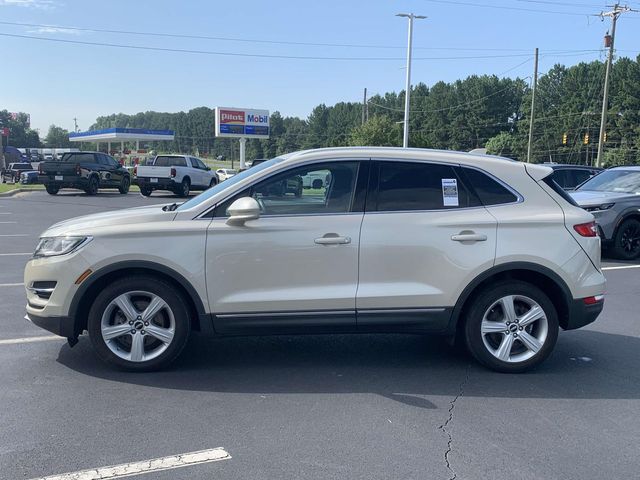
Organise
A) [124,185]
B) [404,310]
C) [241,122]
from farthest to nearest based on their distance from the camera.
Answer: [241,122] < [124,185] < [404,310]

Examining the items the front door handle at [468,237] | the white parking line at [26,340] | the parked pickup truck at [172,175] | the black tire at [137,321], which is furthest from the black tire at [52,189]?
the front door handle at [468,237]

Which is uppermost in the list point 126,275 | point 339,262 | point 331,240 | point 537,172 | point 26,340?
point 537,172

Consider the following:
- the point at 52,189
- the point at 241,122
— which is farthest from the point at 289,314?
the point at 241,122

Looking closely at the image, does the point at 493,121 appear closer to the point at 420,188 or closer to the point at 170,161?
the point at 170,161

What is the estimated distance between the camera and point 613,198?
1120 cm

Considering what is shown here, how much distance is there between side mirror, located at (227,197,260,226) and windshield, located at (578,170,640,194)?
9.32 meters

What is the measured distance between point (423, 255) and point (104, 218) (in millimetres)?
2581

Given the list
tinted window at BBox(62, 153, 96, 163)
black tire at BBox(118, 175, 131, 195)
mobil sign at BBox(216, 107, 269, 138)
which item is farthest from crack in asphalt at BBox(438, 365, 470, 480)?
mobil sign at BBox(216, 107, 269, 138)

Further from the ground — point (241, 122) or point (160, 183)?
point (241, 122)

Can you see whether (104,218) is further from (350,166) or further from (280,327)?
(350,166)

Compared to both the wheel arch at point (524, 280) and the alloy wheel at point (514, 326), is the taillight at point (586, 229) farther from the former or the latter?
the alloy wheel at point (514, 326)

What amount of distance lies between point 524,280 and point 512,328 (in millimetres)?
422

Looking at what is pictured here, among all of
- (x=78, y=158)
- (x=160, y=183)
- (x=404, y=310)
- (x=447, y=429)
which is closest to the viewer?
(x=447, y=429)

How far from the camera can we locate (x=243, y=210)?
4.64 metres
